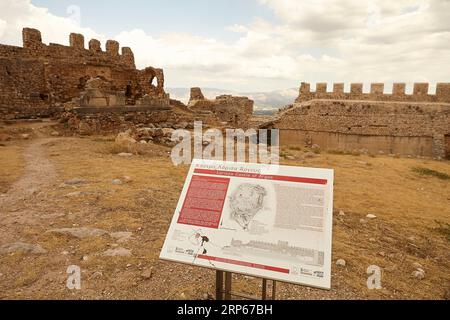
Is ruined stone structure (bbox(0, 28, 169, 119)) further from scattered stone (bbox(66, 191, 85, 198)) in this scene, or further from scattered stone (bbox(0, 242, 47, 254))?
scattered stone (bbox(0, 242, 47, 254))

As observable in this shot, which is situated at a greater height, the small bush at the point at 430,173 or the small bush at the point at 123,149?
the small bush at the point at 123,149

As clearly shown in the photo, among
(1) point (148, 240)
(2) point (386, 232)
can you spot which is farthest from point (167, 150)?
(2) point (386, 232)

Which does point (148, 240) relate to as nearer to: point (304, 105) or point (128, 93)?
point (304, 105)

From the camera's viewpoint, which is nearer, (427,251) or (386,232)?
(427,251)

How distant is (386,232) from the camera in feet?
18.1

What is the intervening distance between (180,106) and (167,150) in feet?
29.7

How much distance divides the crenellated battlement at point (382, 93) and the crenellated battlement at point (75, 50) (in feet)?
37.2

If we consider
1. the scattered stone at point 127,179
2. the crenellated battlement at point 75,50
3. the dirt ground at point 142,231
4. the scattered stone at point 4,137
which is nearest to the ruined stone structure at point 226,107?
the crenellated battlement at point 75,50

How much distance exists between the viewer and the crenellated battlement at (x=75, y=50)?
597 inches

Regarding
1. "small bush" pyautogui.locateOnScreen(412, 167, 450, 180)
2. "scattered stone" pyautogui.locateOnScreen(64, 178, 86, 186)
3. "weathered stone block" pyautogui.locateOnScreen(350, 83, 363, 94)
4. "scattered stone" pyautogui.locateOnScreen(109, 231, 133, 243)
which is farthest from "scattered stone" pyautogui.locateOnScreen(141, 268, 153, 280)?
"weathered stone block" pyautogui.locateOnScreen(350, 83, 363, 94)

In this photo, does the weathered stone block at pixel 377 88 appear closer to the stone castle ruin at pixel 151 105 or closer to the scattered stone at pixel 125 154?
the stone castle ruin at pixel 151 105

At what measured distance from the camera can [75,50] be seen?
16938 mm

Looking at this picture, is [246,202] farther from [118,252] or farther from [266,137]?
[266,137]

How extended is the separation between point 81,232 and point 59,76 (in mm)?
13348
